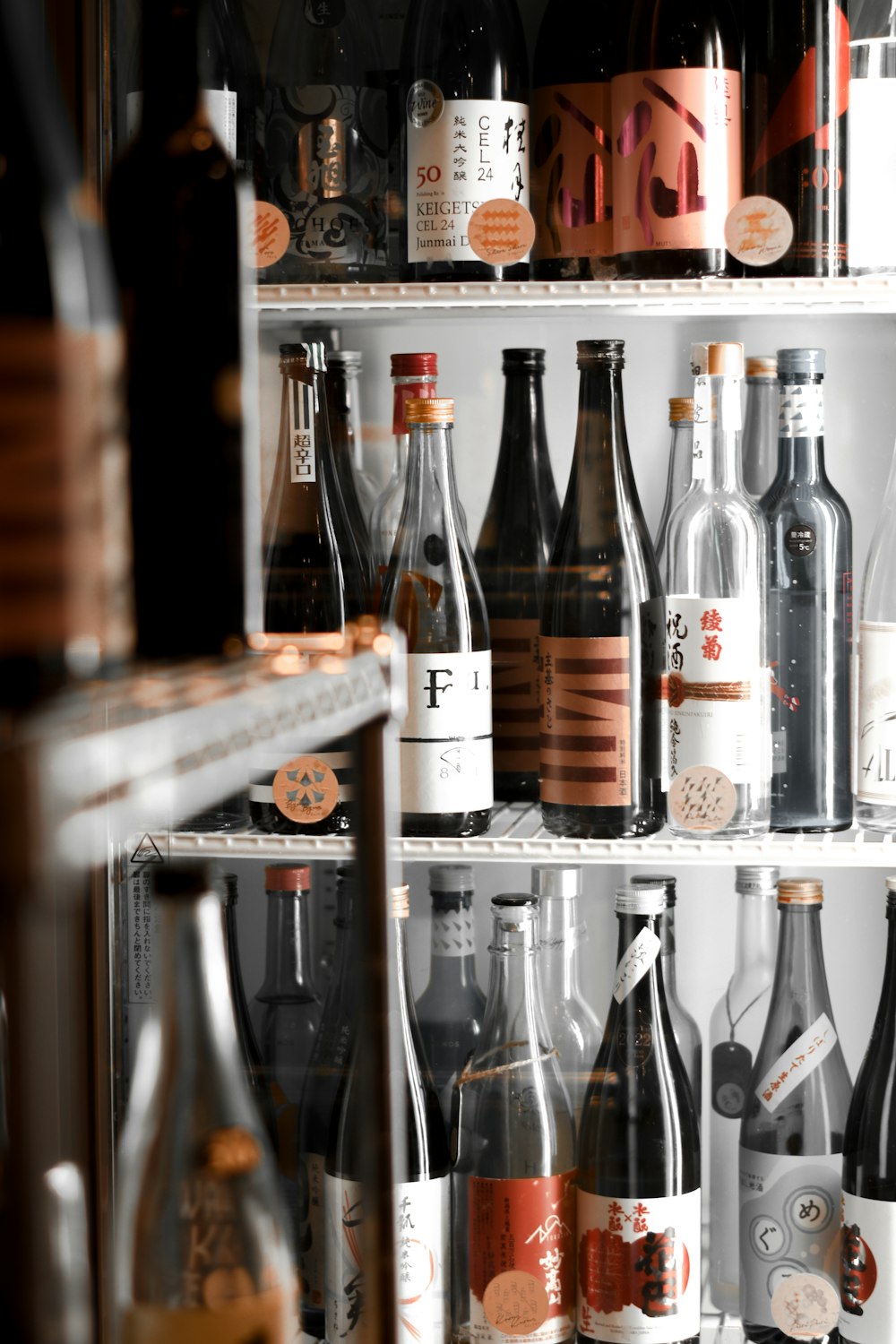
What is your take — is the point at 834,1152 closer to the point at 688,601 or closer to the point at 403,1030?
the point at 403,1030

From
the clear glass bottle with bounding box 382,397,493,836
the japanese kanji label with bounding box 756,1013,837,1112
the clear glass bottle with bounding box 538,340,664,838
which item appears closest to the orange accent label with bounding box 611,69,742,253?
the clear glass bottle with bounding box 538,340,664,838

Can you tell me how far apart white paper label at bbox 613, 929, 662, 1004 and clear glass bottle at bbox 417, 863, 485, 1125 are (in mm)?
149

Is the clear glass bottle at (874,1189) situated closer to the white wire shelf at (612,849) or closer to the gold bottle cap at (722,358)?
the white wire shelf at (612,849)

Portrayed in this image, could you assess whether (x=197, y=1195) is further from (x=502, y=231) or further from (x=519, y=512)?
(x=519, y=512)

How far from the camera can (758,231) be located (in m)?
1.14

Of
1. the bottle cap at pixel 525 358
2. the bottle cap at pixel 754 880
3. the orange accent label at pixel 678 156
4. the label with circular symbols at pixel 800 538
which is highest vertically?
the orange accent label at pixel 678 156

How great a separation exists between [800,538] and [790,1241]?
0.62 metres

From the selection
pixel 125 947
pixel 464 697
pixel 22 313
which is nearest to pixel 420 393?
pixel 464 697

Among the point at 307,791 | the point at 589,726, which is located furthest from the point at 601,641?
the point at 307,791

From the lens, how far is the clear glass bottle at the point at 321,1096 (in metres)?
1.28

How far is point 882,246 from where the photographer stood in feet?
3.85

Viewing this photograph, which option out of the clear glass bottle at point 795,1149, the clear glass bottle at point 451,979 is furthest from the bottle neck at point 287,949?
the clear glass bottle at point 795,1149

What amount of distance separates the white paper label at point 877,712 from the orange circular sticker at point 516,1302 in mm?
500

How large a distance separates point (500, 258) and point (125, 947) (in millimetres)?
680
